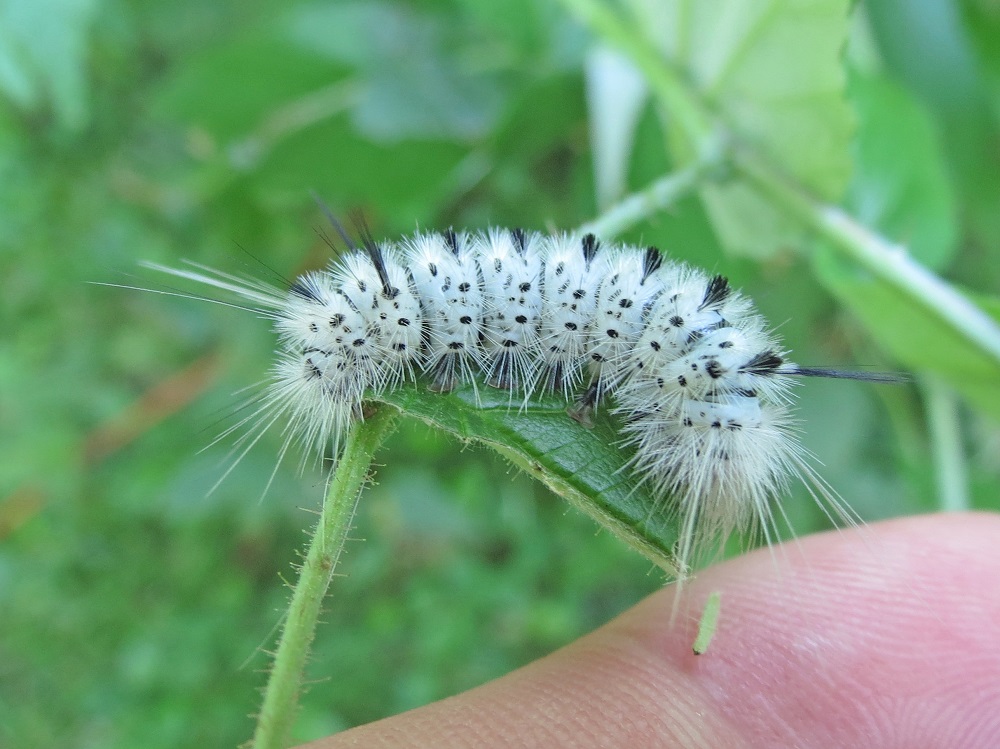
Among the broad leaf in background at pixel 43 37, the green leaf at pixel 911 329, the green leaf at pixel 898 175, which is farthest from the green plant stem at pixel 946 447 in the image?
the broad leaf in background at pixel 43 37

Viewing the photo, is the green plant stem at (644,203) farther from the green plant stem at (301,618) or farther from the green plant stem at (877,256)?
the green plant stem at (301,618)

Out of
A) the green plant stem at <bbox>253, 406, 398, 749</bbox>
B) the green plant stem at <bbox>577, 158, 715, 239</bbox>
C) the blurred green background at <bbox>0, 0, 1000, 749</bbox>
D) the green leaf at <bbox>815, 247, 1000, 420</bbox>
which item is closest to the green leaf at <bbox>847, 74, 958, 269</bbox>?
the blurred green background at <bbox>0, 0, 1000, 749</bbox>

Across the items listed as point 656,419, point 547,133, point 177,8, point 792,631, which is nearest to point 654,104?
point 547,133

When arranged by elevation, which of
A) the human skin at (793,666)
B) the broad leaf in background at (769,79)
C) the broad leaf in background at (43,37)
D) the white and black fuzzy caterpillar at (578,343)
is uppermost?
the broad leaf in background at (769,79)

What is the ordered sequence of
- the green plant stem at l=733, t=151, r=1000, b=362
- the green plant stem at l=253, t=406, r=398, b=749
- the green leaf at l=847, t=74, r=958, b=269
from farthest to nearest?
1. the green leaf at l=847, t=74, r=958, b=269
2. the green plant stem at l=733, t=151, r=1000, b=362
3. the green plant stem at l=253, t=406, r=398, b=749

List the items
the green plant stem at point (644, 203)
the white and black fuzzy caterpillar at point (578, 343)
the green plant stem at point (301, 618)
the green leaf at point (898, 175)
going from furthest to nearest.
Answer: the green leaf at point (898, 175), the white and black fuzzy caterpillar at point (578, 343), the green plant stem at point (644, 203), the green plant stem at point (301, 618)

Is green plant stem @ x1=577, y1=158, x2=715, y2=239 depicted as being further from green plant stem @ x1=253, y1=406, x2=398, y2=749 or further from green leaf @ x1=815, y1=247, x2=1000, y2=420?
green plant stem @ x1=253, y1=406, x2=398, y2=749

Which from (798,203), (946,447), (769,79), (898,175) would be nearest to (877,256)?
(798,203)
